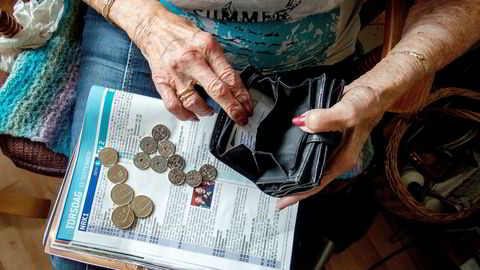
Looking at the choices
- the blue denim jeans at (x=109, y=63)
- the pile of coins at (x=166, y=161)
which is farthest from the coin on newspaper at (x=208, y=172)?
the blue denim jeans at (x=109, y=63)

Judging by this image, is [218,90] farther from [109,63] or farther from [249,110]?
[109,63]

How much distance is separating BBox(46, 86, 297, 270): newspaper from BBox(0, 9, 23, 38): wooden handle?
224mm

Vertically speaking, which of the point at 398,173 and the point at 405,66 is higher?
the point at 405,66

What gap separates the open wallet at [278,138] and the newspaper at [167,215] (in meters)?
0.13

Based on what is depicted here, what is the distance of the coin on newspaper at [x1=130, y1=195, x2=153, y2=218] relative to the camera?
823mm

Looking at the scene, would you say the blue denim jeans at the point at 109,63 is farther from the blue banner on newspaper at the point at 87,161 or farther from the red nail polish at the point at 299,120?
the red nail polish at the point at 299,120

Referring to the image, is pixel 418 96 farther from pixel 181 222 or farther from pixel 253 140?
pixel 181 222

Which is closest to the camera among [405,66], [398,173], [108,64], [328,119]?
[328,119]

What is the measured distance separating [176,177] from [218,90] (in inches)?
8.7

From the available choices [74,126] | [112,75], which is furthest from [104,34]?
[74,126]

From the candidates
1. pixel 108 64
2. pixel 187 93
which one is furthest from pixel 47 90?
pixel 187 93

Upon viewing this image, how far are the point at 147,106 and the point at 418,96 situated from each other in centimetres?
48

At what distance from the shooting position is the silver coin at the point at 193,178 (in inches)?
32.8

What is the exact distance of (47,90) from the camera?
3.05ft
